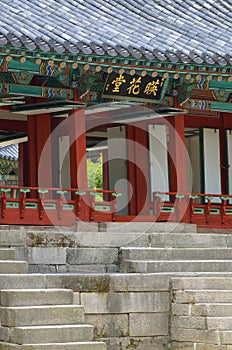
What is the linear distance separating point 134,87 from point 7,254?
5525 mm

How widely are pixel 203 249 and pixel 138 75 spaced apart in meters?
4.11

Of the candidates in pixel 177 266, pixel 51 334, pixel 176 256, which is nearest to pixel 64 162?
pixel 176 256

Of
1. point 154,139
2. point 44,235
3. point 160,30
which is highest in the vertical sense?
point 160,30

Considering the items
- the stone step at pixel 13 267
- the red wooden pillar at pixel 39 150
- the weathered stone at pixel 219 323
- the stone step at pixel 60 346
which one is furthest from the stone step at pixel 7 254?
the red wooden pillar at pixel 39 150

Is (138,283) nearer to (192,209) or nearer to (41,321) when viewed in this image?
(41,321)

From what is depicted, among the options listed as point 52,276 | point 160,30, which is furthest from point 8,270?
point 160,30

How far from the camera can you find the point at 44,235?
15.9m

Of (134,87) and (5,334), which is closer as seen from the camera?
(5,334)

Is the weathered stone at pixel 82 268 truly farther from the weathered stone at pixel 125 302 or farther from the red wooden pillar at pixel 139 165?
the red wooden pillar at pixel 139 165

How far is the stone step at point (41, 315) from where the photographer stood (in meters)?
12.6

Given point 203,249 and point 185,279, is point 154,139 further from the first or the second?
point 185,279

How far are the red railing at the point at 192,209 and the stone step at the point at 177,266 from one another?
13.8 feet

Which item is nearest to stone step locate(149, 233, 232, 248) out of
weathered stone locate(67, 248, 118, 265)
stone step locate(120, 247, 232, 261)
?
stone step locate(120, 247, 232, 261)

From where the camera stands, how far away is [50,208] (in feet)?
59.0
